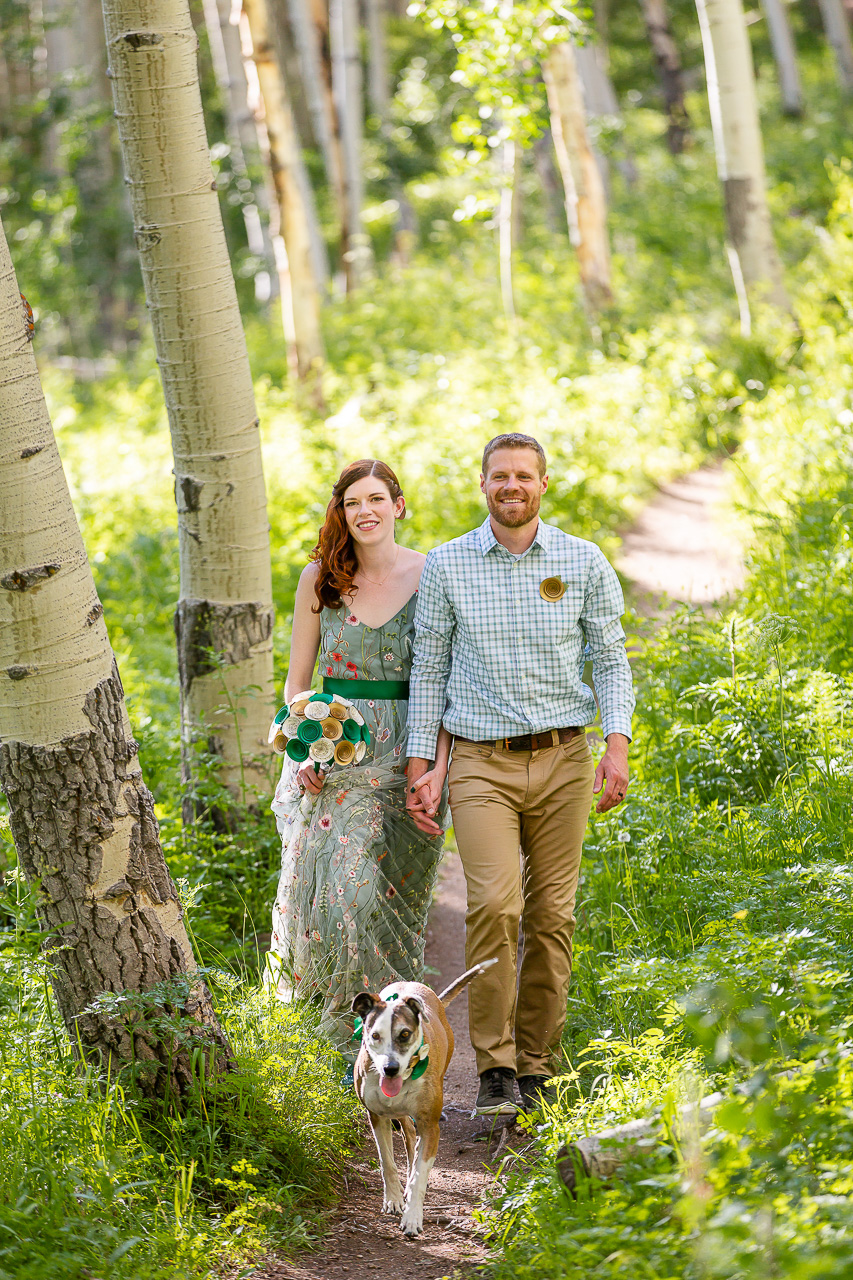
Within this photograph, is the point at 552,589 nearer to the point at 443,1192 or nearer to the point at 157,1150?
the point at 443,1192

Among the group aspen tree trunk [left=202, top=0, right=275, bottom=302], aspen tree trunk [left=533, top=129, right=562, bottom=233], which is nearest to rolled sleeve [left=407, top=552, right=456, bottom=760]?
aspen tree trunk [left=202, top=0, right=275, bottom=302]

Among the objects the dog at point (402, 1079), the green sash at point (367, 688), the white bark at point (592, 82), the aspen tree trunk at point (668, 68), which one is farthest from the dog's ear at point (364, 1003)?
the aspen tree trunk at point (668, 68)

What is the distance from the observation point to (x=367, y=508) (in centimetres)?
429

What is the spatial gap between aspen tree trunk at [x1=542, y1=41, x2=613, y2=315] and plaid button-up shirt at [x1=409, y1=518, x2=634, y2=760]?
10.4 meters

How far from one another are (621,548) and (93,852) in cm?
679

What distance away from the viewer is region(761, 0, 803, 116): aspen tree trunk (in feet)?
72.5

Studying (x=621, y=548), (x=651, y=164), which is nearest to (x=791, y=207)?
(x=651, y=164)

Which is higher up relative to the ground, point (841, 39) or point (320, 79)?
point (841, 39)

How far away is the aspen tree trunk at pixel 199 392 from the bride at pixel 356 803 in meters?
0.85

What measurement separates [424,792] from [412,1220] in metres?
1.38

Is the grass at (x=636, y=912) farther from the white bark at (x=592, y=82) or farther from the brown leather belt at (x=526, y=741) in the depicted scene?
the white bark at (x=592, y=82)

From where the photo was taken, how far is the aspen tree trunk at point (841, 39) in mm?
21844

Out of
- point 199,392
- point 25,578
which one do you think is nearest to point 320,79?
point 199,392

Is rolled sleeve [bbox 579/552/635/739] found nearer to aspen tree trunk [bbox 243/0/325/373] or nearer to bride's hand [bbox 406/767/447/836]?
bride's hand [bbox 406/767/447/836]
